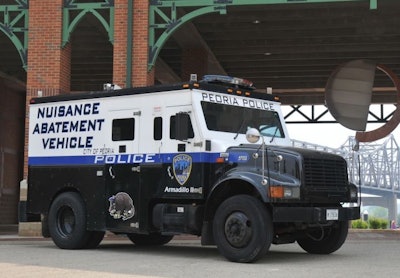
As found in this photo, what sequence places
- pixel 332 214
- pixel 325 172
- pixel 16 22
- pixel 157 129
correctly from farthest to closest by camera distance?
pixel 16 22 → pixel 157 129 → pixel 325 172 → pixel 332 214

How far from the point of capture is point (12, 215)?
27.8m

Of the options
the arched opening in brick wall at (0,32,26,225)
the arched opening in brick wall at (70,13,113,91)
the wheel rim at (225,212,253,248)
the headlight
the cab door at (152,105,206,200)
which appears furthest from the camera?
the arched opening in brick wall at (0,32,26,225)

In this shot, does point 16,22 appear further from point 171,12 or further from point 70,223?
point 70,223

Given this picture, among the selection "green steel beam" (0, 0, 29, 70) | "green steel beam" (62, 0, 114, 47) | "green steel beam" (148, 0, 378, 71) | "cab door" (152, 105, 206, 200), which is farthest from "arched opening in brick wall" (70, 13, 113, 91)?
"cab door" (152, 105, 206, 200)

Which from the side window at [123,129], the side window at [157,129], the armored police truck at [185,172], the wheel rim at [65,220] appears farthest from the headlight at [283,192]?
the wheel rim at [65,220]

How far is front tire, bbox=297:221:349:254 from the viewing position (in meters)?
11.0

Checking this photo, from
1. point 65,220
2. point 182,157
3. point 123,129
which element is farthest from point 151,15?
point 182,157

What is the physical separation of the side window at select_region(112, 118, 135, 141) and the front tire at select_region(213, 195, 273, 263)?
7.85ft

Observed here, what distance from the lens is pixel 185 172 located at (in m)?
10.6

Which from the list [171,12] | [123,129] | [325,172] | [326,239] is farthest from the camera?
[171,12]

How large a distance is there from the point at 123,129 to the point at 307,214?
3.75 meters

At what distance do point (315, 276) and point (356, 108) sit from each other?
1797 cm

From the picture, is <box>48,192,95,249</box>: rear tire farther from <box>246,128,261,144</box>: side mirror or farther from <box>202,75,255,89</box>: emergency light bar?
<box>246,128,261,144</box>: side mirror

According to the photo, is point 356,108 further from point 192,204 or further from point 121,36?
point 192,204
